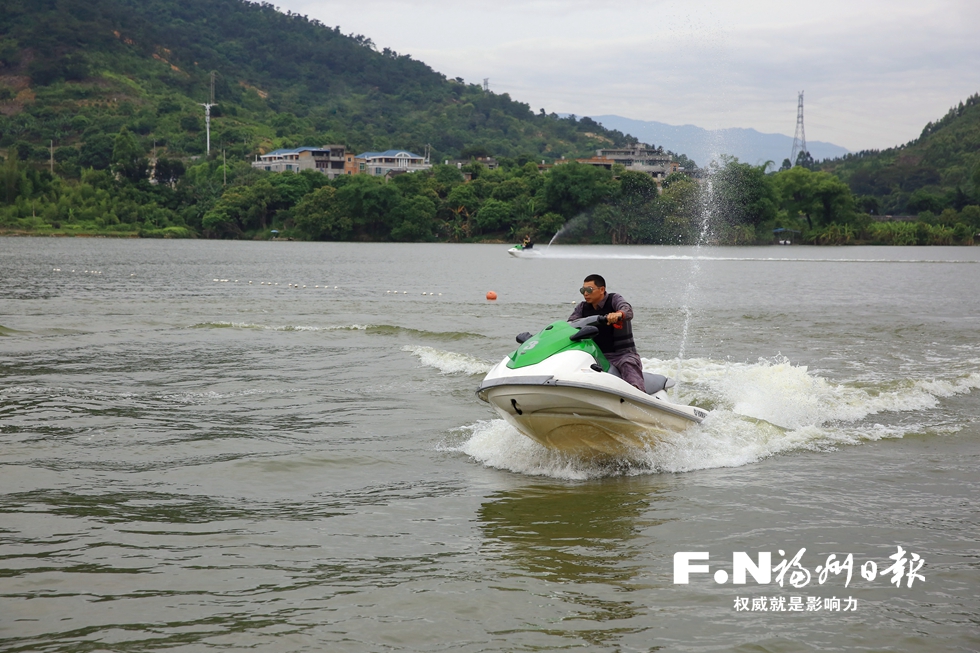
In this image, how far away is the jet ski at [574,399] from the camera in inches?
339

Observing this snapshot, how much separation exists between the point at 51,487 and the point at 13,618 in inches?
120

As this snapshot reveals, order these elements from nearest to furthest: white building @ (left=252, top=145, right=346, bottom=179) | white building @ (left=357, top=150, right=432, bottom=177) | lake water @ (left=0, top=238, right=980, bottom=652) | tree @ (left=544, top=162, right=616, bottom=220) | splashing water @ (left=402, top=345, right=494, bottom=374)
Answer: lake water @ (left=0, top=238, right=980, bottom=652) → splashing water @ (left=402, top=345, right=494, bottom=374) → tree @ (left=544, top=162, right=616, bottom=220) → white building @ (left=252, top=145, right=346, bottom=179) → white building @ (left=357, top=150, right=432, bottom=177)

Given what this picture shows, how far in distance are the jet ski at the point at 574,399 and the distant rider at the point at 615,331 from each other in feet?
0.46

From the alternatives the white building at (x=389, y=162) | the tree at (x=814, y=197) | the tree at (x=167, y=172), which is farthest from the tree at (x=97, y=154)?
the tree at (x=814, y=197)

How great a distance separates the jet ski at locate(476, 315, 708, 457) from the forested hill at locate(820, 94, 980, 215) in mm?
131512

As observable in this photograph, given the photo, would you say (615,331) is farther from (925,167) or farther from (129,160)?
(925,167)

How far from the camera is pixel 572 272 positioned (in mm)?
56188

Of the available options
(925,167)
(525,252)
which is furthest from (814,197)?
(925,167)

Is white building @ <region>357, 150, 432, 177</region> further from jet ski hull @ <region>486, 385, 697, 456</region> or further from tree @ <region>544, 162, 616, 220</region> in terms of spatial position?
jet ski hull @ <region>486, 385, 697, 456</region>

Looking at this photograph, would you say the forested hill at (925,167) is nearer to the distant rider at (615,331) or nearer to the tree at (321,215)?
the tree at (321,215)

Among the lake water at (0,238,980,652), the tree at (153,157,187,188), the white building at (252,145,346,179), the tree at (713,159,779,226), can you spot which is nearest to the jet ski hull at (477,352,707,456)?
the lake water at (0,238,980,652)

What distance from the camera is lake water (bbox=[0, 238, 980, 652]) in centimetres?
565

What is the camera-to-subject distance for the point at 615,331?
9.63m

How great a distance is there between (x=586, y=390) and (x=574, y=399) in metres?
0.15
